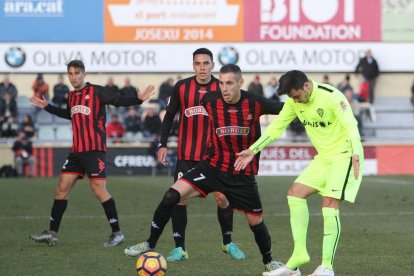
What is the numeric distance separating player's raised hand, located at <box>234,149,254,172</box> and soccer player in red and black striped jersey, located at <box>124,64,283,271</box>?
1.28 ft

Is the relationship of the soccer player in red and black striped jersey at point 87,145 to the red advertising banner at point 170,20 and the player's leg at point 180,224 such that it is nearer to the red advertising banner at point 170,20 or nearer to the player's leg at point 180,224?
the player's leg at point 180,224

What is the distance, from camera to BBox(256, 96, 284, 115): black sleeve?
9.33 metres

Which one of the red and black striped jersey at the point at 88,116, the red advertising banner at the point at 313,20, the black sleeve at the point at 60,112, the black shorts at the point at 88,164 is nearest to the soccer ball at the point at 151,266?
the black shorts at the point at 88,164

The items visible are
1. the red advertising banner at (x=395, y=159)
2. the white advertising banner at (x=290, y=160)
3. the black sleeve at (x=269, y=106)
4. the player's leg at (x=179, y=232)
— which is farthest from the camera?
the red advertising banner at (x=395, y=159)

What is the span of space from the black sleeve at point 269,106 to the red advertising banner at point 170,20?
2225 cm

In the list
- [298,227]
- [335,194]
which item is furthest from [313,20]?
[335,194]

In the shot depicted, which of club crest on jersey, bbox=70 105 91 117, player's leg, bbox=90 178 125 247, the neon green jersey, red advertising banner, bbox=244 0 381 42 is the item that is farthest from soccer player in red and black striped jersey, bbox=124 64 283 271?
red advertising banner, bbox=244 0 381 42

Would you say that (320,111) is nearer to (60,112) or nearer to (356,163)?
(356,163)

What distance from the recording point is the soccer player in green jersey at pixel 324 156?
8.46 meters

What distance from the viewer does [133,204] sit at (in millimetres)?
17484

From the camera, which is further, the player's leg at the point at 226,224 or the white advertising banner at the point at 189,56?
the white advertising banner at the point at 189,56

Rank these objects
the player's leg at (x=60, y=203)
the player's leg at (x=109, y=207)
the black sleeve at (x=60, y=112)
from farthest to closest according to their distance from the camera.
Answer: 1. the black sleeve at (x=60, y=112)
2. the player's leg at (x=60, y=203)
3. the player's leg at (x=109, y=207)

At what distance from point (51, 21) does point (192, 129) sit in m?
21.6

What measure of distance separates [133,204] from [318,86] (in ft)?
30.3
